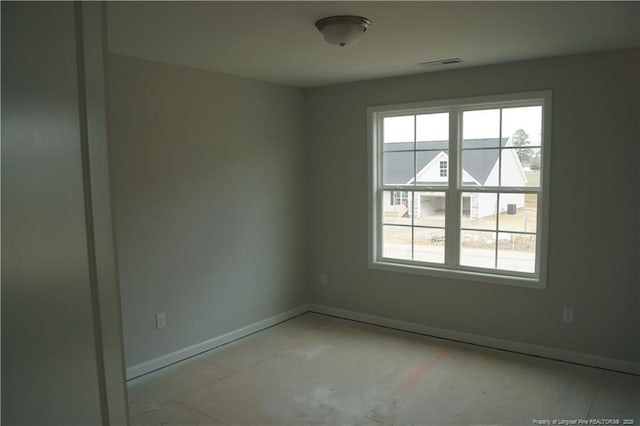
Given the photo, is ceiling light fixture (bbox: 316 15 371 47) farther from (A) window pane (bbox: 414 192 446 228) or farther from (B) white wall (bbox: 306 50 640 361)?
(A) window pane (bbox: 414 192 446 228)

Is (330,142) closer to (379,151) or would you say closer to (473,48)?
(379,151)

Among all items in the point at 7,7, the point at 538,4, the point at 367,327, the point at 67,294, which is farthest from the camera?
the point at 367,327

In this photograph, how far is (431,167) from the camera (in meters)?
4.41

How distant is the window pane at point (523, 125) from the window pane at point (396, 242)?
4.21 ft

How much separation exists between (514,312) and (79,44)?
398cm

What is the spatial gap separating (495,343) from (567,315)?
0.64m

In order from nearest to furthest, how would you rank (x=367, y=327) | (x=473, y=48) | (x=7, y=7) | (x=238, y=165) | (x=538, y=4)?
(x=7, y=7) → (x=538, y=4) → (x=473, y=48) → (x=238, y=165) → (x=367, y=327)

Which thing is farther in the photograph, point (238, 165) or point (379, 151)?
point (379, 151)

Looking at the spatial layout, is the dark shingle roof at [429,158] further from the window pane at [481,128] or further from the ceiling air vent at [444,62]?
the ceiling air vent at [444,62]

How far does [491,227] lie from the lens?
13.6ft

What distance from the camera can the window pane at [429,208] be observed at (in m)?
4.39

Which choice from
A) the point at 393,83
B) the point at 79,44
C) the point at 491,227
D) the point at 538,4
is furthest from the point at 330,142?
the point at 79,44

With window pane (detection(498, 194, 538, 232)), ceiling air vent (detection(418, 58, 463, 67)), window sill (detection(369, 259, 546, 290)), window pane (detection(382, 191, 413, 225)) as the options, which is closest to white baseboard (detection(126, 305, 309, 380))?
window sill (detection(369, 259, 546, 290))

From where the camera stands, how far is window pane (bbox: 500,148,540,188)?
3896 millimetres
